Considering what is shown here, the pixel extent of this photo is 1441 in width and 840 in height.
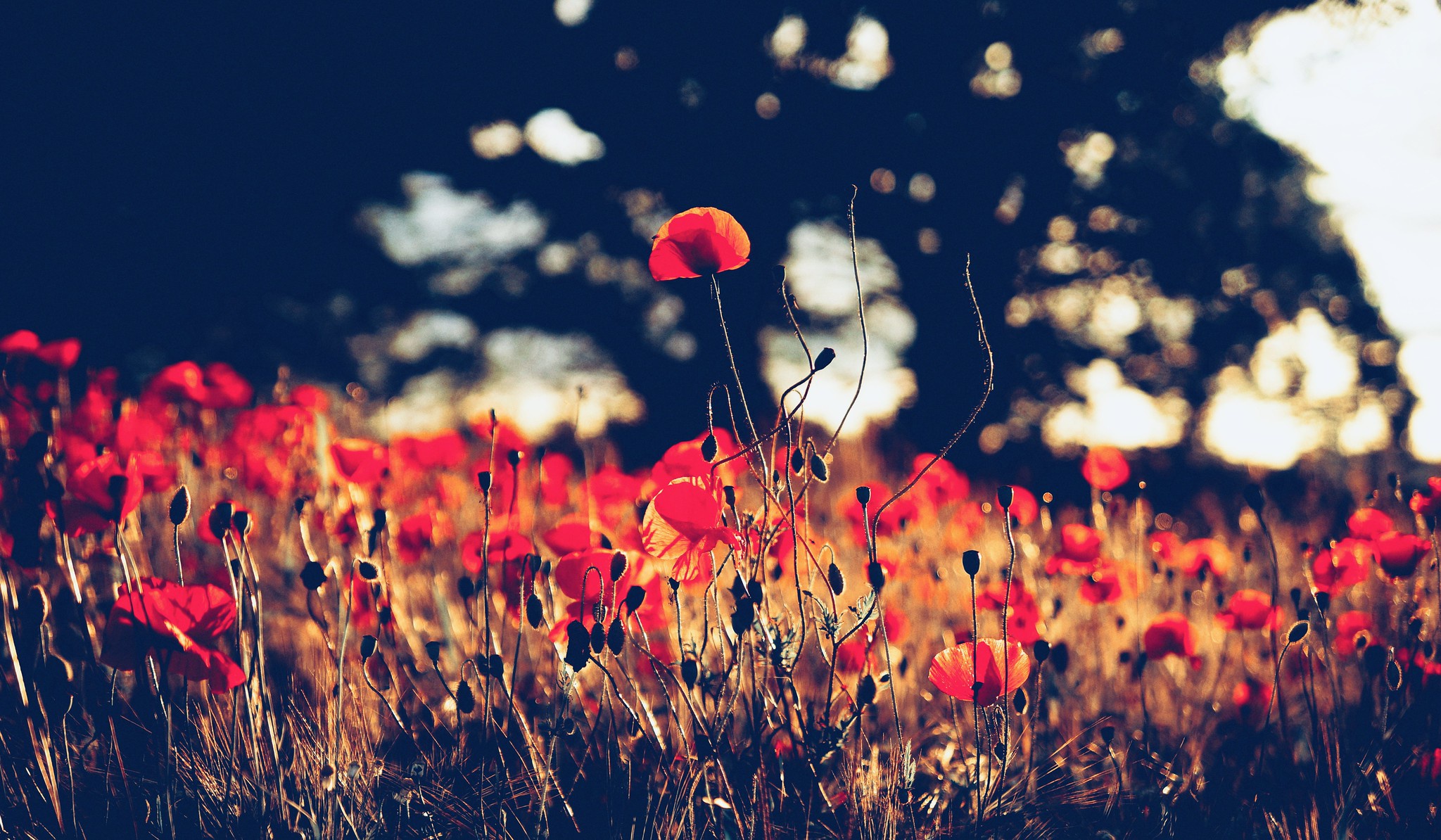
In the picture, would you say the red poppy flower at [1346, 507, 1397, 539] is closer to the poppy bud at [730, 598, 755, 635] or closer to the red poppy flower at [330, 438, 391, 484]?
the poppy bud at [730, 598, 755, 635]

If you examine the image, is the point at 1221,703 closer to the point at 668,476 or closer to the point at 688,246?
the point at 668,476

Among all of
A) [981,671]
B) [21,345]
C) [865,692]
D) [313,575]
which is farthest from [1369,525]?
[21,345]

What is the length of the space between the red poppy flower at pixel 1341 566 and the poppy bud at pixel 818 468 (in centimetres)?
123

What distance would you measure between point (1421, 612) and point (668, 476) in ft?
5.41

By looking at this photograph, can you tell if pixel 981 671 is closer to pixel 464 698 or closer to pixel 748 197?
pixel 464 698

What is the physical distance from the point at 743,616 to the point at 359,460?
1.10 meters

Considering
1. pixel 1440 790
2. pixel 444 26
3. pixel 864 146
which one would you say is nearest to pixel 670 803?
pixel 1440 790

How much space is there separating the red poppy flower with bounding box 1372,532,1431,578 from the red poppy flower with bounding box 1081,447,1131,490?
22.2 inches

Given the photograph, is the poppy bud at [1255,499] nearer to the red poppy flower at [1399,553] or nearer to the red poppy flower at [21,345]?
the red poppy flower at [1399,553]

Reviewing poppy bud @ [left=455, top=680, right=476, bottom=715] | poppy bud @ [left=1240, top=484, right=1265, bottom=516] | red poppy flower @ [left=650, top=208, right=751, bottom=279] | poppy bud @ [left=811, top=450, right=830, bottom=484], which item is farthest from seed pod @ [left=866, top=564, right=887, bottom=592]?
poppy bud @ [left=1240, top=484, right=1265, bottom=516]

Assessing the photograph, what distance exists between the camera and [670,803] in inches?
48.4

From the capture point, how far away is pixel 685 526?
1135 mm

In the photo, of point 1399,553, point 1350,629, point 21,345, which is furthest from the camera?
point 21,345

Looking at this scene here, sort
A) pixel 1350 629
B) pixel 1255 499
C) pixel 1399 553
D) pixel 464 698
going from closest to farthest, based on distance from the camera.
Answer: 1. pixel 464 698
2. pixel 1255 499
3. pixel 1399 553
4. pixel 1350 629
